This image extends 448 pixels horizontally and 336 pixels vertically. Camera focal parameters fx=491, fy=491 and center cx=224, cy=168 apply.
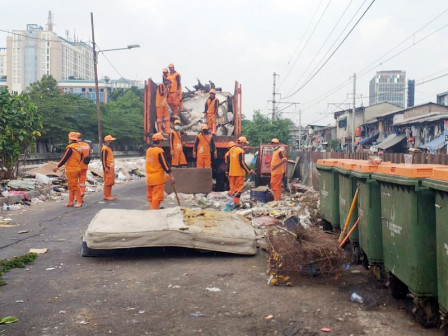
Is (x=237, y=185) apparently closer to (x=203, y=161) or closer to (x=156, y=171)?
(x=203, y=161)

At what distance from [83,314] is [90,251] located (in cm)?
217

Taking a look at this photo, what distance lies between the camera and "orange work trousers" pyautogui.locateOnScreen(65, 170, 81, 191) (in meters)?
10.4

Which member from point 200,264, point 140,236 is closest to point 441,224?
point 200,264

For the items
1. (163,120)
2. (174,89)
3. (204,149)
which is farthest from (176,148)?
(174,89)

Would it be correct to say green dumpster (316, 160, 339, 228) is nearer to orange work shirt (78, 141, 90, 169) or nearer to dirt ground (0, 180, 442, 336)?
dirt ground (0, 180, 442, 336)

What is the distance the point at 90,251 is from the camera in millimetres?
6160

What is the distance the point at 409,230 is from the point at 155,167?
5.62 metres

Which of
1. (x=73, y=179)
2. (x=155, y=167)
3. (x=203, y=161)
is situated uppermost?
(x=203, y=161)

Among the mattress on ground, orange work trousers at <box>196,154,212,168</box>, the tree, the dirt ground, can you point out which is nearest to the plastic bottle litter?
the dirt ground

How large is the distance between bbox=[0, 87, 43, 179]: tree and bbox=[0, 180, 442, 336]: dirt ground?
6320 millimetres

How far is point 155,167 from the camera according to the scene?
28.4ft

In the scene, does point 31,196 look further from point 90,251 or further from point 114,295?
point 114,295

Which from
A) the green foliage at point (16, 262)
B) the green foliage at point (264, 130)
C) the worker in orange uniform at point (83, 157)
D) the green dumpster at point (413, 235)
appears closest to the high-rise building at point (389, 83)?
the green foliage at point (264, 130)

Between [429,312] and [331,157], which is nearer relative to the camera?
[429,312]
